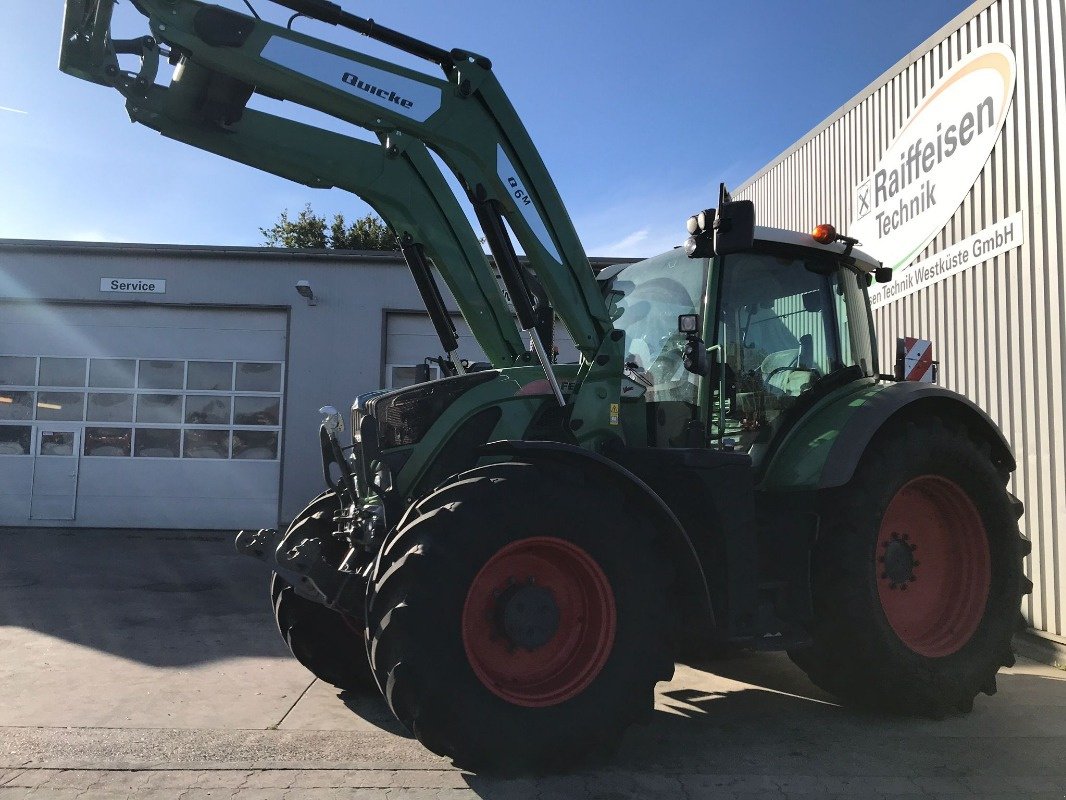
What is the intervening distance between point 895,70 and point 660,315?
537cm

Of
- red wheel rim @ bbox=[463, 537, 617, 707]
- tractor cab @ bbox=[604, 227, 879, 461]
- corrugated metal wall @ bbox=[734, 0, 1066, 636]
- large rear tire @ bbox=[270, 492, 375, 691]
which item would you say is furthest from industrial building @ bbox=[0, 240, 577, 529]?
red wheel rim @ bbox=[463, 537, 617, 707]

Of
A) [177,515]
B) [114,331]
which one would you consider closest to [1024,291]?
[177,515]

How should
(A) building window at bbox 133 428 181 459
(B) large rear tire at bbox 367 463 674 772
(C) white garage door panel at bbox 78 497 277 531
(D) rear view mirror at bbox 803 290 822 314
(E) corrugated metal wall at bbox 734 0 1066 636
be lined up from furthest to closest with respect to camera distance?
(A) building window at bbox 133 428 181 459
(C) white garage door panel at bbox 78 497 277 531
(E) corrugated metal wall at bbox 734 0 1066 636
(D) rear view mirror at bbox 803 290 822 314
(B) large rear tire at bbox 367 463 674 772

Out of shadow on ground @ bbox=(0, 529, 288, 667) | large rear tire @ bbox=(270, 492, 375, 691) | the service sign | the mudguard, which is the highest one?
the service sign

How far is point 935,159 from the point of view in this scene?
7555 millimetres

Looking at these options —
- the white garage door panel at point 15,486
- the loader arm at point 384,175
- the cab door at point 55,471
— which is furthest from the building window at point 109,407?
the loader arm at point 384,175

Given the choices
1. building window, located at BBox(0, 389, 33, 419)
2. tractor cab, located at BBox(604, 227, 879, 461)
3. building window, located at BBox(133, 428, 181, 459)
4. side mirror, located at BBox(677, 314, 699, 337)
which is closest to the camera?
side mirror, located at BBox(677, 314, 699, 337)

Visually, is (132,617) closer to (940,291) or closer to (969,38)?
(940,291)

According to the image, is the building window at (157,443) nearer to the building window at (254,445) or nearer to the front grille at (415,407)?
the building window at (254,445)

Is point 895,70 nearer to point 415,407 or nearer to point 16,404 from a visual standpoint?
point 415,407

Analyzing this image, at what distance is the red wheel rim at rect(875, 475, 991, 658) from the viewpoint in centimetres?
450

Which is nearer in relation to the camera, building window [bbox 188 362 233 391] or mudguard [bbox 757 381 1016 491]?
mudguard [bbox 757 381 1016 491]

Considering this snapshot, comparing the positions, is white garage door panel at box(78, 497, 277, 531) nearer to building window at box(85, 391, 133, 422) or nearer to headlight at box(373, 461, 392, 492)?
building window at box(85, 391, 133, 422)

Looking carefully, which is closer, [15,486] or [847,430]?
[847,430]
